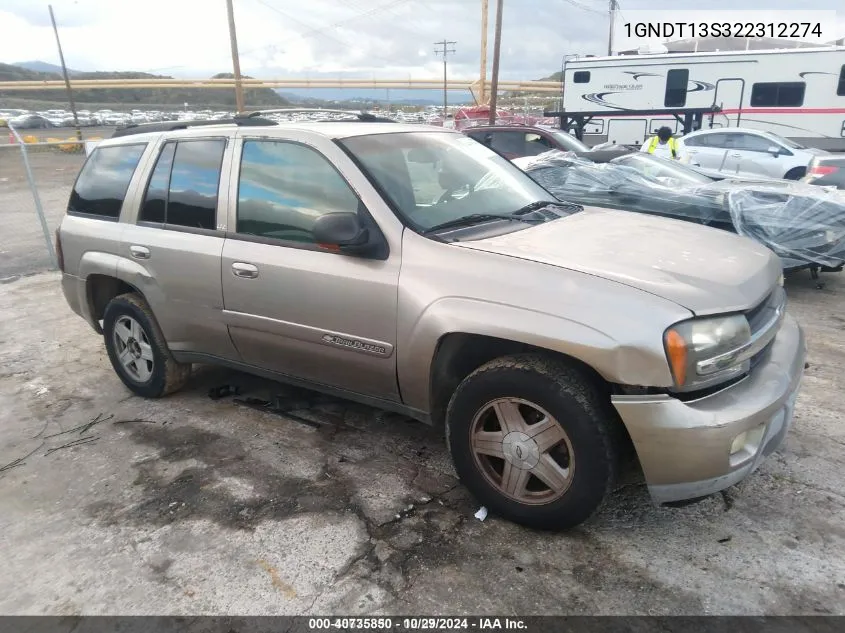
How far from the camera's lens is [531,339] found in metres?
2.53

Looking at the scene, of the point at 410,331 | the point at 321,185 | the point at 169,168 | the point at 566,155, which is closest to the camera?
the point at 410,331

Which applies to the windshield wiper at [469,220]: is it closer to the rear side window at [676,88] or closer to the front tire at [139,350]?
the front tire at [139,350]

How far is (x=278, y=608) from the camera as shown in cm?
241

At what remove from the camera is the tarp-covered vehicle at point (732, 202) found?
607 cm

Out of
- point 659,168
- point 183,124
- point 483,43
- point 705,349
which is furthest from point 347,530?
point 483,43

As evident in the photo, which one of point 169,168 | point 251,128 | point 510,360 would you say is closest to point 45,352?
point 169,168

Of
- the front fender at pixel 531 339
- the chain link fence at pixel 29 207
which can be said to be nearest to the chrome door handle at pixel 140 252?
the front fender at pixel 531 339

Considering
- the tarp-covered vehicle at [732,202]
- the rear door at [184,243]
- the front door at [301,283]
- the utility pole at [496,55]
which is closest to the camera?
the front door at [301,283]

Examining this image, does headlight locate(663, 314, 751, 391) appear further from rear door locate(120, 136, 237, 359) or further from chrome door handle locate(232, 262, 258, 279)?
rear door locate(120, 136, 237, 359)

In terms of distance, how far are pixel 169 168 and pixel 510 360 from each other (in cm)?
260

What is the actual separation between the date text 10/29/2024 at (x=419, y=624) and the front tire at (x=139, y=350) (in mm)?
2440

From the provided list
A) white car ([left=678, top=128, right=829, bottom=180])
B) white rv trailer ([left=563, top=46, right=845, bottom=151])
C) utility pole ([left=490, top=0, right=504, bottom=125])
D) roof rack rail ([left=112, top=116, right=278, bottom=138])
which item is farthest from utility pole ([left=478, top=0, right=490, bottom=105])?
roof rack rail ([left=112, top=116, right=278, bottom=138])

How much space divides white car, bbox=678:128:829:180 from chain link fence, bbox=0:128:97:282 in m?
11.2

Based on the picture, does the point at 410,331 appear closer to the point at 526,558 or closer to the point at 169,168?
the point at 526,558
